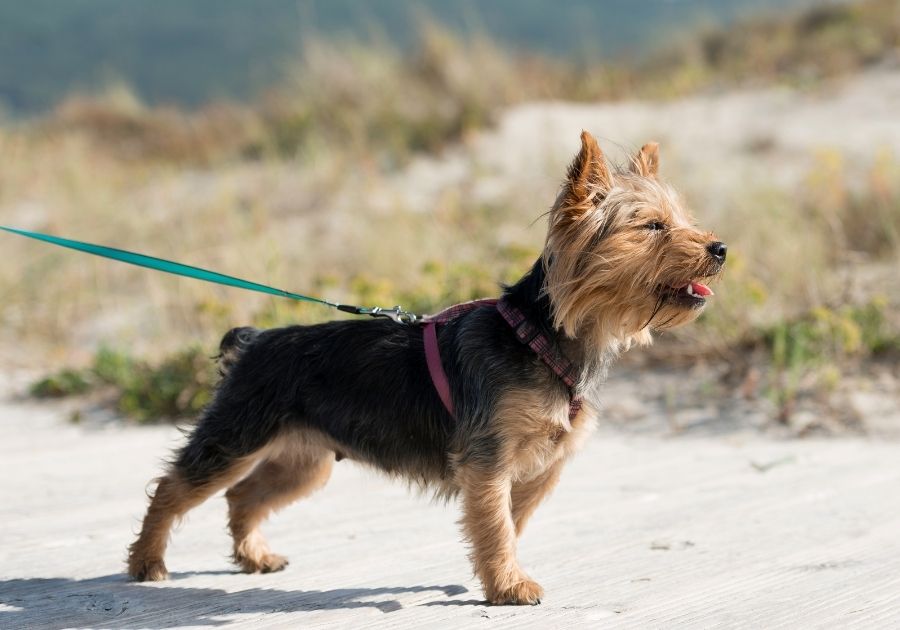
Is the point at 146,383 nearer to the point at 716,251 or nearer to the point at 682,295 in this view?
the point at 682,295

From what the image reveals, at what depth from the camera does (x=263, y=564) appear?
455cm

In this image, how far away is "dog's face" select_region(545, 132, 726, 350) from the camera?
3.99 m

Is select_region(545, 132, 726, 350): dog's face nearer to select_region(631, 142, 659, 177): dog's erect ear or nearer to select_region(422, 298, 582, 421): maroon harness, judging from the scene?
select_region(422, 298, 582, 421): maroon harness

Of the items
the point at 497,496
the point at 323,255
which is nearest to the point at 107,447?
the point at 497,496

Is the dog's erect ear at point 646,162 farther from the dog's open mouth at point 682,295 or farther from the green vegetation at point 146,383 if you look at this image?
the green vegetation at point 146,383

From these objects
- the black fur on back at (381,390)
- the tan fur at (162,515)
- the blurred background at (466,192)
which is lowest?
the tan fur at (162,515)

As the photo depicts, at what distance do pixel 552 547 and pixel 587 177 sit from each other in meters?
1.71

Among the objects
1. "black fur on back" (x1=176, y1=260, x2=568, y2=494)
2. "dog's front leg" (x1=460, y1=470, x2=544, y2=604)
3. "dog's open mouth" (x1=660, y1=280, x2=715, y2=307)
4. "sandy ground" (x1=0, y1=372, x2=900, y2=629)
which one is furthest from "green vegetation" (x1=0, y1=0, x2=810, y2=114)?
"dog's front leg" (x1=460, y1=470, x2=544, y2=604)

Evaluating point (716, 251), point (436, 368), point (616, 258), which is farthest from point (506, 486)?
point (716, 251)

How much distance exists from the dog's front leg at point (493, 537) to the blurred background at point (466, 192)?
4.29 ft

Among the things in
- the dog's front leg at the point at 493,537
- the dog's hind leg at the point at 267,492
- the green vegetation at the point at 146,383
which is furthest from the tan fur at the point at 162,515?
the green vegetation at the point at 146,383

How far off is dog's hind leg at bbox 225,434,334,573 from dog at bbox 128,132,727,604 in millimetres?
32

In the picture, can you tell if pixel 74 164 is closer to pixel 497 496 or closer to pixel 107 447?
pixel 107 447

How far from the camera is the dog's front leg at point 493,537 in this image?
3924 millimetres
